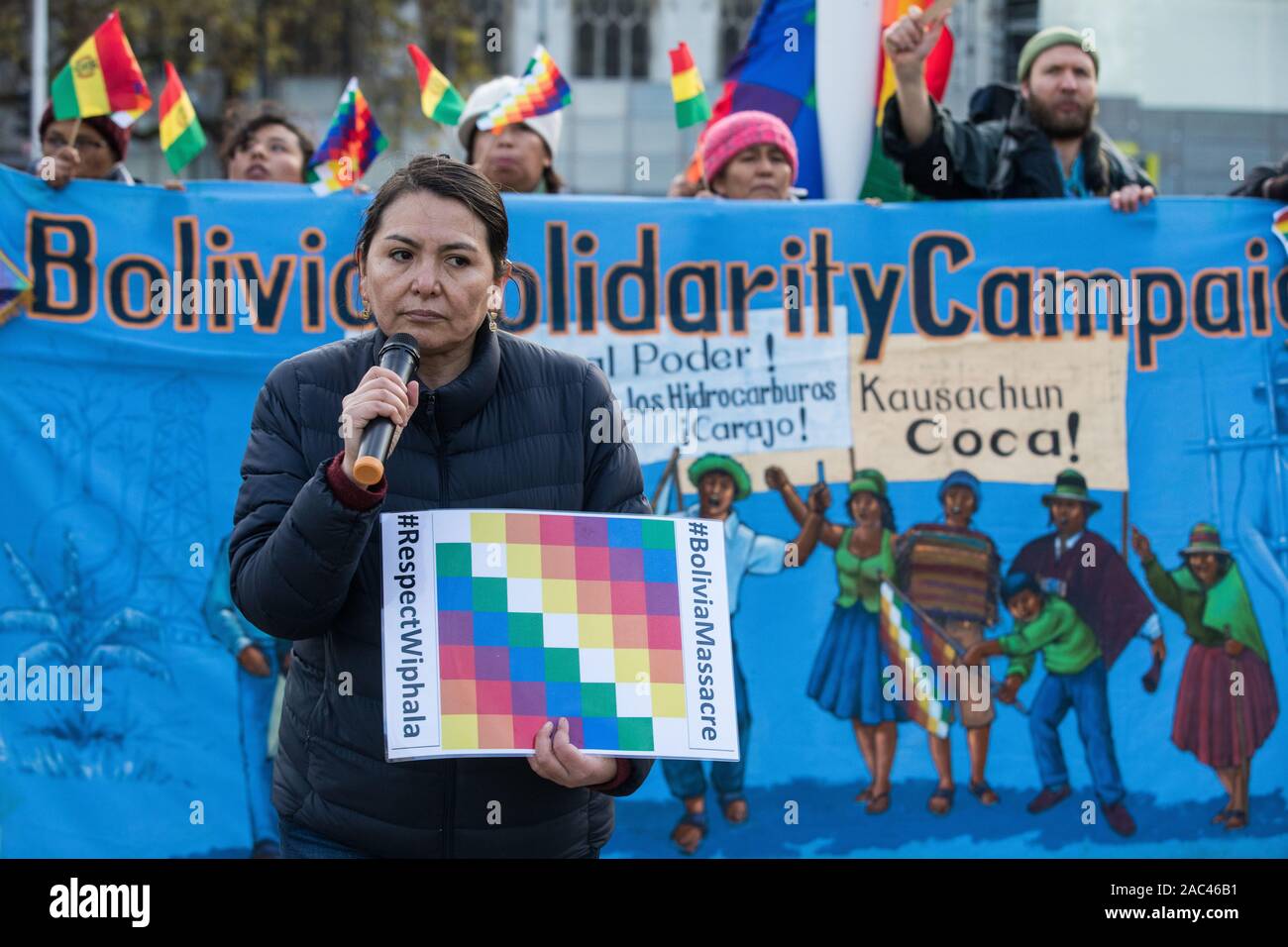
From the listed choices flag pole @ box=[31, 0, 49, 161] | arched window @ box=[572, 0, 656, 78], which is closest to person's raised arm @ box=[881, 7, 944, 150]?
flag pole @ box=[31, 0, 49, 161]

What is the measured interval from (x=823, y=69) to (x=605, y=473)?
3.32 meters

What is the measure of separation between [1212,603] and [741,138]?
2.13 m

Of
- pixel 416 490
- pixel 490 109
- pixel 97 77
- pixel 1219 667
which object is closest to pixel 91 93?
pixel 97 77

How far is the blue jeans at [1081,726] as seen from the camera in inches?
185

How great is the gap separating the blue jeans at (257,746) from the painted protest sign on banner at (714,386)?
1 centimetres

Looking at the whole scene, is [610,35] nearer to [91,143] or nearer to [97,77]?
[91,143]

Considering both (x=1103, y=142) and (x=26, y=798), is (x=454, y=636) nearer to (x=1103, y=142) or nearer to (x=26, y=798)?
(x=26, y=798)

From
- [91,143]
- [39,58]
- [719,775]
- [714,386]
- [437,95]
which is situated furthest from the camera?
[39,58]

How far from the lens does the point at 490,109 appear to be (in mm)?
5379

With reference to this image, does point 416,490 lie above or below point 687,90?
below

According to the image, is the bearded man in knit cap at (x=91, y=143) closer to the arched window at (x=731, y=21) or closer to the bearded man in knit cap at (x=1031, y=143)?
the bearded man in knit cap at (x=1031, y=143)

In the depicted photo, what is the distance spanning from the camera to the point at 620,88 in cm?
2334

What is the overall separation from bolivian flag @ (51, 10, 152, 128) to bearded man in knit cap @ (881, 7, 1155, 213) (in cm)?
245

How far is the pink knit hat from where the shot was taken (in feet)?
16.7
